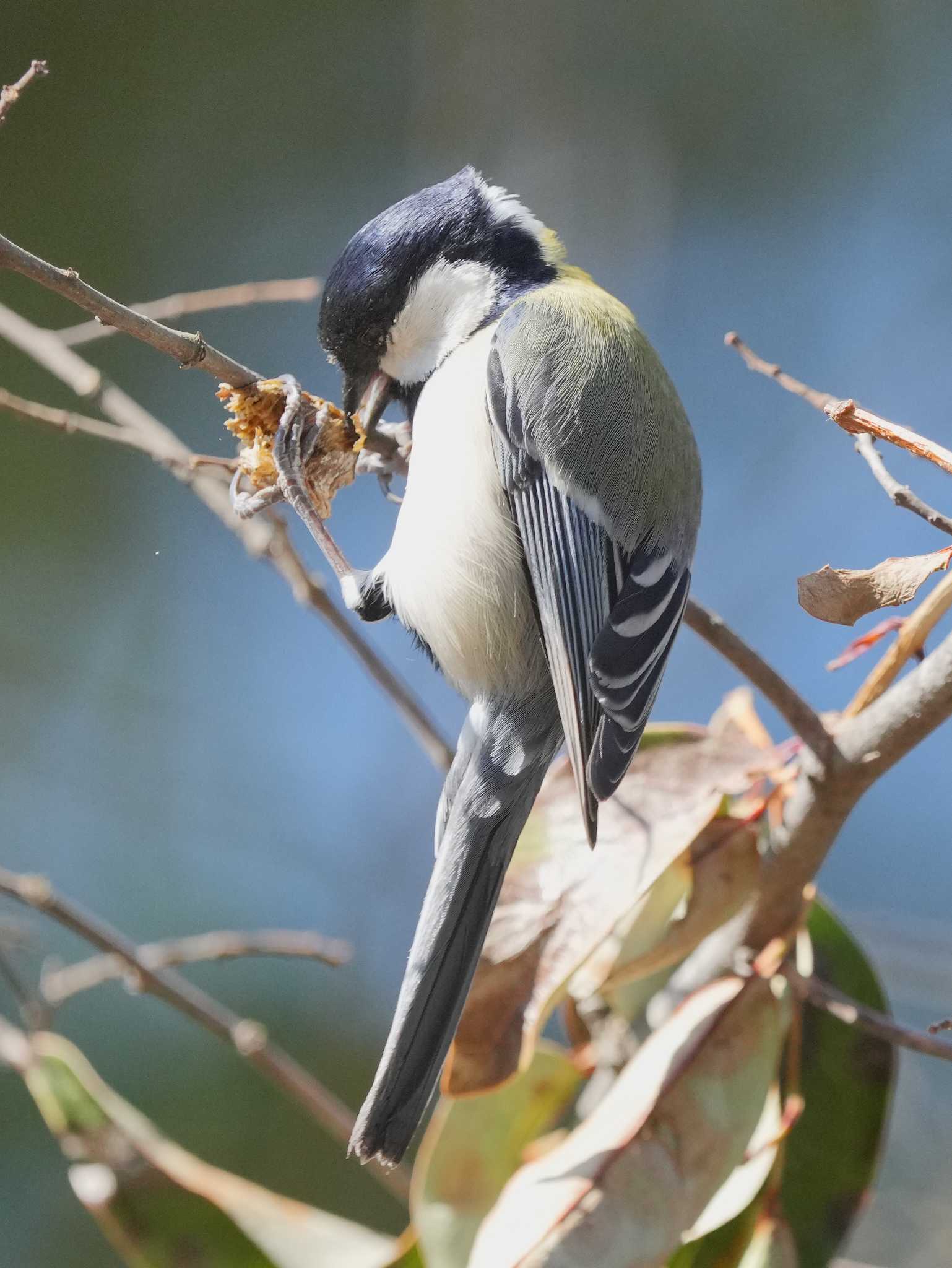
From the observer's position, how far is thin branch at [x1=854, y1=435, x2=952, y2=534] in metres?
0.70

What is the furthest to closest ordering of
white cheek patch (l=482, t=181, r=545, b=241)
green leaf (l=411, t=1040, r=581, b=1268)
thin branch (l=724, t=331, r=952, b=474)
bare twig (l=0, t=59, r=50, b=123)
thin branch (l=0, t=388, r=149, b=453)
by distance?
1. white cheek patch (l=482, t=181, r=545, b=241)
2. thin branch (l=0, t=388, r=149, b=453)
3. green leaf (l=411, t=1040, r=581, b=1268)
4. bare twig (l=0, t=59, r=50, b=123)
5. thin branch (l=724, t=331, r=952, b=474)

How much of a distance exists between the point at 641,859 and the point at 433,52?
108 inches

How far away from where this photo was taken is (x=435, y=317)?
1.24 meters

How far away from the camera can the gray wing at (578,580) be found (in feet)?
3.08

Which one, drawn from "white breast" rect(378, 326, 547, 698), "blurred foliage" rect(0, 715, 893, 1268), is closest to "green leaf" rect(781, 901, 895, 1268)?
"blurred foliage" rect(0, 715, 893, 1268)

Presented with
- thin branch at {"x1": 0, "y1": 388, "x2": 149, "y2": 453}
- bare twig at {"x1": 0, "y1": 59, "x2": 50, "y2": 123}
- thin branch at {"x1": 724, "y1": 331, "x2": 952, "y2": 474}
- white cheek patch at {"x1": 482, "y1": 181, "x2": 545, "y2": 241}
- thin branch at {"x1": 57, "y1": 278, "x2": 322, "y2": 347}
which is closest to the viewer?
thin branch at {"x1": 724, "y1": 331, "x2": 952, "y2": 474}

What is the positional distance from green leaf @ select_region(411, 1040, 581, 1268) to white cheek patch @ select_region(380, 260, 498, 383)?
25.4 inches

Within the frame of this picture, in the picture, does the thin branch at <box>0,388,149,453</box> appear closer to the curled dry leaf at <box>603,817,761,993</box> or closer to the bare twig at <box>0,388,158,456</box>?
the bare twig at <box>0,388,158,456</box>

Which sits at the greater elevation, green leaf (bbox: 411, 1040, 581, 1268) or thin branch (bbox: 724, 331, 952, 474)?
thin branch (bbox: 724, 331, 952, 474)

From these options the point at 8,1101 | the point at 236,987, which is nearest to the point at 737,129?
the point at 236,987

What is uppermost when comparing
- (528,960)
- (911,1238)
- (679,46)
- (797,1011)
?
(679,46)

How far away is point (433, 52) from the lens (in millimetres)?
3207

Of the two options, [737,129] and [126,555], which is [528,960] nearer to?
[126,555]

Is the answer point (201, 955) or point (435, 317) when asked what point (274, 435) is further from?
point (201, 955)
